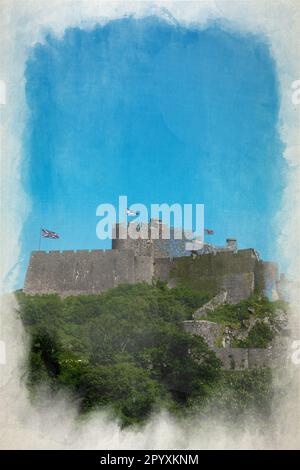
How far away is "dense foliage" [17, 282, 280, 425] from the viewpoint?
27.7m

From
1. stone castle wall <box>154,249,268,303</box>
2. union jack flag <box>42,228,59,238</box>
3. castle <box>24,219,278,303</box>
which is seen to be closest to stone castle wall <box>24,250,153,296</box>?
castle <box>24,219,278,303</box>

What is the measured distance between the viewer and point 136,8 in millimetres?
27891

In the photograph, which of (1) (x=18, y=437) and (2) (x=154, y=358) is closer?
(1) (x=18, y=437)

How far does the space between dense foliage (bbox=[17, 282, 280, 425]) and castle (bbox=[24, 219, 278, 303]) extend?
2.56 metres

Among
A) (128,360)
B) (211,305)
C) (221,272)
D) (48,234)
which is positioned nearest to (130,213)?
(48,234)

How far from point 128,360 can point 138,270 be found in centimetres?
774

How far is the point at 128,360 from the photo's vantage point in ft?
98.3

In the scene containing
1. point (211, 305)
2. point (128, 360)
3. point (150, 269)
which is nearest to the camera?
point (128, 360)

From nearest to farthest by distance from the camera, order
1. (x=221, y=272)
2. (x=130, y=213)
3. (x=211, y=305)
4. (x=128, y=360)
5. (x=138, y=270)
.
Answer: (x=128, y=360) < (x=130, y=213) < (x=211, y=305) < (x=221, y=272) < (x=138, y=270)

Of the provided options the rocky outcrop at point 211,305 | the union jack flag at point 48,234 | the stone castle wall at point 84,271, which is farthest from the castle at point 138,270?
the union jack flag at point 48,234

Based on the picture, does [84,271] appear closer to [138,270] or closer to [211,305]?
[138,270]
